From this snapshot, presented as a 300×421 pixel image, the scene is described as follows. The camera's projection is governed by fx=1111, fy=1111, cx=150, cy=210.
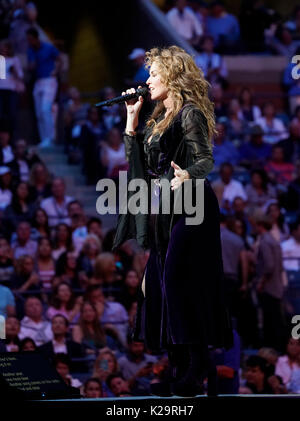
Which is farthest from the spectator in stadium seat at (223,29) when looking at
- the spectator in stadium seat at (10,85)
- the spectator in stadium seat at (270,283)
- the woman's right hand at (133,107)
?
the woman's right hand at (133,107)

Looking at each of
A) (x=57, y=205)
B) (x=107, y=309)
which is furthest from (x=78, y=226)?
(x=107, y=309)

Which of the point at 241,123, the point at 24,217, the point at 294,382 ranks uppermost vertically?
the point at 241,123

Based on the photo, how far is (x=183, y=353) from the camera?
18.9 ft

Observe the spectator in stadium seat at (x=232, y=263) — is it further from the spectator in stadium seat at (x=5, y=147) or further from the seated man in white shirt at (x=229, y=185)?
the spectator in stadium seat at (x=5, y=147)

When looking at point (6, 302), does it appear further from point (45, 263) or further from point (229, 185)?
point (229, 185)

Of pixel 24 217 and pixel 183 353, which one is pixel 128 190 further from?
pixel 24 217

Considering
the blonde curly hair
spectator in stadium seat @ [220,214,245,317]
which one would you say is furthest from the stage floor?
spectator in stadium seat @ [220,214,245,317]

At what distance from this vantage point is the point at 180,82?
578 centimetres

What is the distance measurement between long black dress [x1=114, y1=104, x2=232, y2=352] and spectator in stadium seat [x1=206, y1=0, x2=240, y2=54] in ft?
36.5

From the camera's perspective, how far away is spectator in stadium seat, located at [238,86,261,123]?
14.4m

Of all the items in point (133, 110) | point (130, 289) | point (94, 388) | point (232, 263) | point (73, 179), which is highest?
point (73, 179)

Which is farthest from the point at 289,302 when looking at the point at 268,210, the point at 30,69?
the point at 30,69

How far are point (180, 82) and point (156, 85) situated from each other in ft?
0.42
